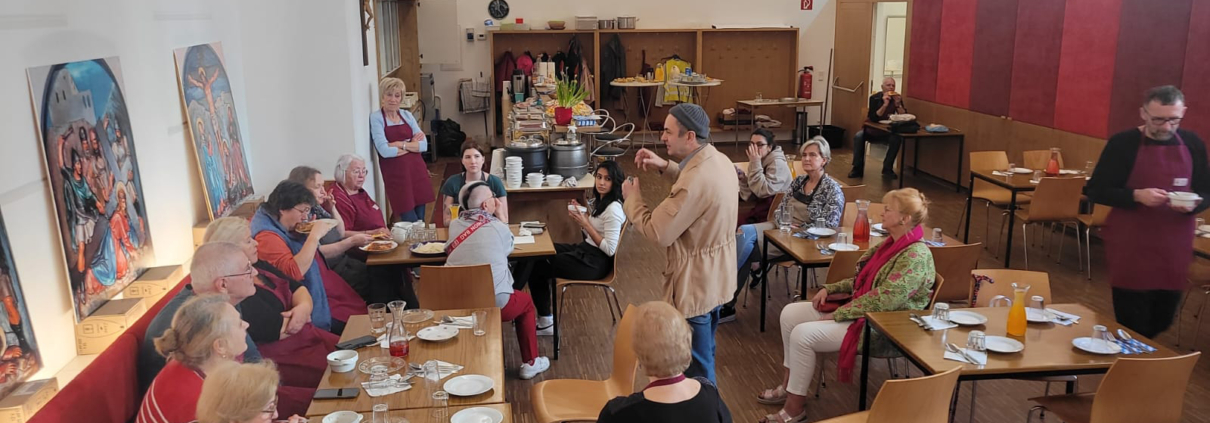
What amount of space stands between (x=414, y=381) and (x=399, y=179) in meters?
4.20

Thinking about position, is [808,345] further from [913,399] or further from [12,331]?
[12,331]

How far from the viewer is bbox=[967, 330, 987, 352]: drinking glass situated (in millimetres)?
3693

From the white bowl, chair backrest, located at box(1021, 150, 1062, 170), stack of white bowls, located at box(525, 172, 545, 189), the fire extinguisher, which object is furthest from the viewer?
the fire extinguisher

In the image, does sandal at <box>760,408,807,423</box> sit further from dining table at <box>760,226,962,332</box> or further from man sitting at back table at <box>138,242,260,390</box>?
man sitting at back table at <box>138,242,260,390</box>

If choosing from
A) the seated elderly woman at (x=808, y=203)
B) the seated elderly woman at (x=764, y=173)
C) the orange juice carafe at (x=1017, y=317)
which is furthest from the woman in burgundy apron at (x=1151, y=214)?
the seated elderly woman at (x=764, y=173)

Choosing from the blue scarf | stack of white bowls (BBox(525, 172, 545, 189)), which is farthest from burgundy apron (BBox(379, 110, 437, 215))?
the blue scarf

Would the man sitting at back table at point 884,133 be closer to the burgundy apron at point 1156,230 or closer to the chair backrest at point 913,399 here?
the burgundy apron at point 1156,230

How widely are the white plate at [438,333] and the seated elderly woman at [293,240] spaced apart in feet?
3.19

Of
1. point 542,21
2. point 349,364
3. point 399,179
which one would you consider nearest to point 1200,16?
point 399,179

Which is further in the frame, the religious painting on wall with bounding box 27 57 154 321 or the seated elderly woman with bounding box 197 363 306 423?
the religious painting on wall with bounding box 27 57 154 321

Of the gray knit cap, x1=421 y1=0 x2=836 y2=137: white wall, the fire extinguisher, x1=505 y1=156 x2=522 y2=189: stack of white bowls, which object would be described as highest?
x1=421 y1=0 x2=836 y2=137: white wall

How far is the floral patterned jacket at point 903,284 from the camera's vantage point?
4.23m

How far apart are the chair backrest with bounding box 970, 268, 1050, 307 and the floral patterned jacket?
1.38ft

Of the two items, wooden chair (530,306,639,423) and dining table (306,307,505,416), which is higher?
dining table (306,307,505,416)
